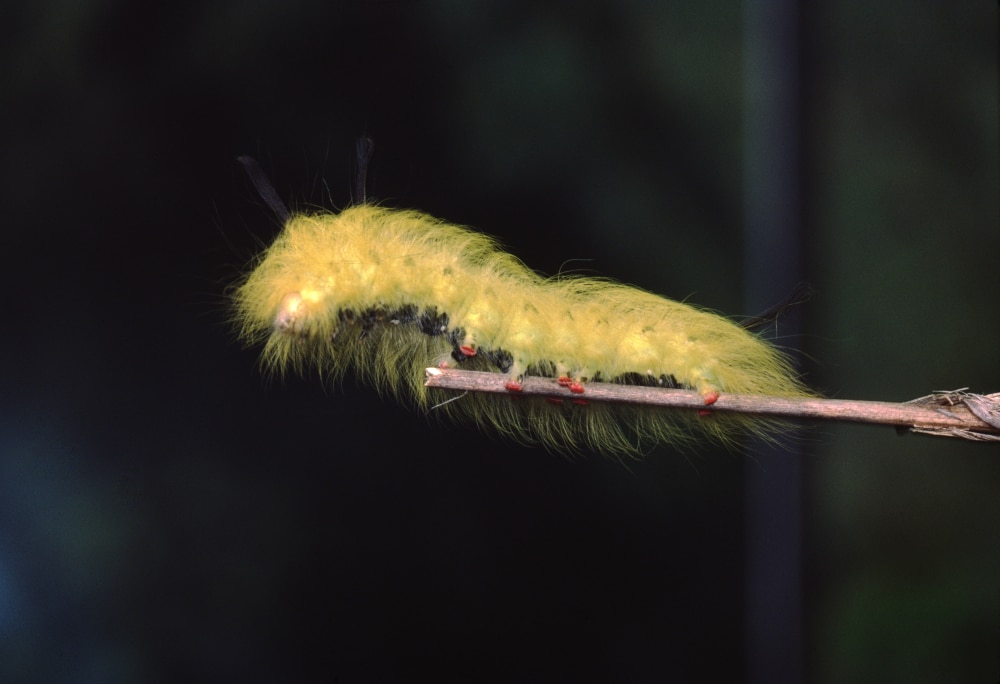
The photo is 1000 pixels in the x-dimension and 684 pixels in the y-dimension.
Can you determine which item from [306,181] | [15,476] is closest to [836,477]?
[306,181]

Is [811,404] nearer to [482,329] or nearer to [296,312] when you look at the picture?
[482,329]

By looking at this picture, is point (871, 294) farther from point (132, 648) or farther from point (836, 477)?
point (132, 648)

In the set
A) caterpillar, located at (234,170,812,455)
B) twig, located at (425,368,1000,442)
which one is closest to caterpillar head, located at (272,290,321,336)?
caterpillar, located at (234,170,812,455)

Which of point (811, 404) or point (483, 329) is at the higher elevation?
point (483, 329)

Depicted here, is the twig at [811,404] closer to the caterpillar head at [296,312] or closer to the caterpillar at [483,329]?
the caterpillar at [483,329]

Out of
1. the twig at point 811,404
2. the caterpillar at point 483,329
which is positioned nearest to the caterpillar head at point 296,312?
the caterpillar at point 483,329

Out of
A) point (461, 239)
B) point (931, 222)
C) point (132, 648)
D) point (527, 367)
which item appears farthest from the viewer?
point (931, 222)

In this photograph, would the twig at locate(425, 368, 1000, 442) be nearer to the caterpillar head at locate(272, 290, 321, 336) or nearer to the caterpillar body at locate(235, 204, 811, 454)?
the caterpillar body at locate(235, 204, 811, 454)

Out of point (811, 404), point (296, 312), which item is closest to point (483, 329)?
point (296, 312)
